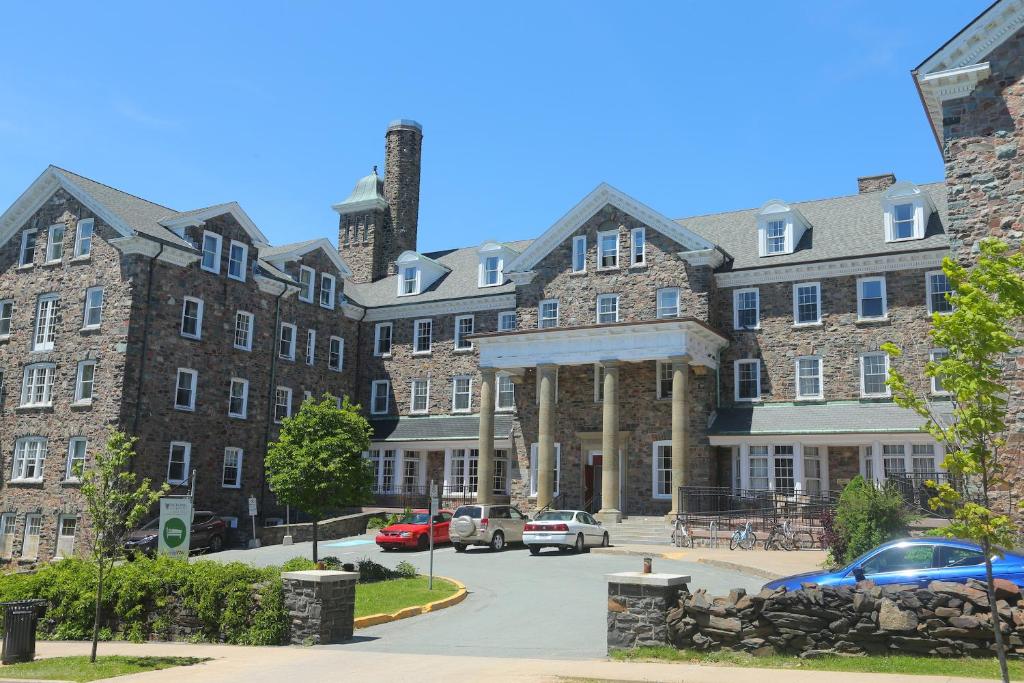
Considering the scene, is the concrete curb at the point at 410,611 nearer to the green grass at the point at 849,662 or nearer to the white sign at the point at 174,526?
the green grass at the point at 849,662

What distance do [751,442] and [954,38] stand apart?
17.7m

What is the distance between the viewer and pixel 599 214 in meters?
40.8

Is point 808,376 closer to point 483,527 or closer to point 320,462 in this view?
point 483,527

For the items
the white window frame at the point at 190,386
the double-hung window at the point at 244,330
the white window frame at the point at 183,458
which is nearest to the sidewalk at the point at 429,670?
the white window frame at the point at 183,458

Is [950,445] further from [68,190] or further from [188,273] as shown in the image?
[68,190]

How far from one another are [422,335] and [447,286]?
9.55ft

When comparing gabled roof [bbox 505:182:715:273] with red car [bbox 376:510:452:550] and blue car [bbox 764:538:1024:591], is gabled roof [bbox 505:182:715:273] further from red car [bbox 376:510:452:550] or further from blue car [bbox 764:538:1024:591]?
blue car [bbox 764:538:1024:591]

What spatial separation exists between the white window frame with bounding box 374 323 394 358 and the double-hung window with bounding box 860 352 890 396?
2321cm

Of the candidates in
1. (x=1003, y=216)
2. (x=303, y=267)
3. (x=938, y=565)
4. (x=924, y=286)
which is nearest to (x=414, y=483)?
(x=303, y=267)

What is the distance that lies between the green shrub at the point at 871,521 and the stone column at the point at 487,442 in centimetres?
1871

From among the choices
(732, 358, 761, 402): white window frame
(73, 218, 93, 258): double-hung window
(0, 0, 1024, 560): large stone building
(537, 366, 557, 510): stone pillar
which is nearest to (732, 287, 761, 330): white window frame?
(0, 0, 1024, 560): large stone building

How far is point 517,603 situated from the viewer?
19688mm

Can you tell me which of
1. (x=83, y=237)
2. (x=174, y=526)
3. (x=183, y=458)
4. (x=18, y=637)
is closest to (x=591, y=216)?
(x=183, y=458)

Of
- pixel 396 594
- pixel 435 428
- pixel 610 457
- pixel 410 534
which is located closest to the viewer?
pixel 396 594
